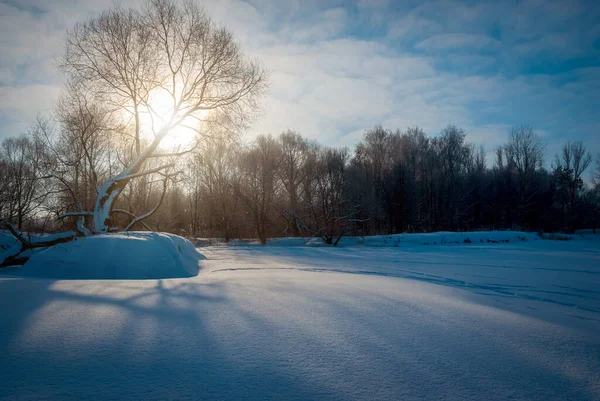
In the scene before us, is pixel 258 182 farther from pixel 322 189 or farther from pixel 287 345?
pixel 287 345

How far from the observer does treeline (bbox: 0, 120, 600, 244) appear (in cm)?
1908

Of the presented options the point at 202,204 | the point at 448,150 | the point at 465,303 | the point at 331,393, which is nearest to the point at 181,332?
the point at 331,393

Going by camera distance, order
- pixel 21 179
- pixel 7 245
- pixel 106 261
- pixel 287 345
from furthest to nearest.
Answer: pixel 21 179 → pixel 7 245 → pixel 106 261 → pixel 287 345

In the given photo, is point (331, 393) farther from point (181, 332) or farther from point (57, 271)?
point (57, 271)

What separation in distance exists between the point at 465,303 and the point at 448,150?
1656 inches

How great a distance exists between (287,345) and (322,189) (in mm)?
24416

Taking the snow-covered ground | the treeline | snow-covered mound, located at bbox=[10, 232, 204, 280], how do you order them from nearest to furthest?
the snow-covered ground
snow-covered mound, located at bbox=[10, 232, 204, 280]
the treeline

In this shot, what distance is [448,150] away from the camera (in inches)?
1623

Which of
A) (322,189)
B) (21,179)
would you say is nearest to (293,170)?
(322,189)

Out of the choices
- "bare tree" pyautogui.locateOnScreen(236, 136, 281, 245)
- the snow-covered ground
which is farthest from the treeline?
the snow-covered ground

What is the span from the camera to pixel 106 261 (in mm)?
5637

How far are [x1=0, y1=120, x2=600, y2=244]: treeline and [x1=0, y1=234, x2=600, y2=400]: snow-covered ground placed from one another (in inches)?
373

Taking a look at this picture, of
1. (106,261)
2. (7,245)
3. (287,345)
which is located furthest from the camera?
(7,245)

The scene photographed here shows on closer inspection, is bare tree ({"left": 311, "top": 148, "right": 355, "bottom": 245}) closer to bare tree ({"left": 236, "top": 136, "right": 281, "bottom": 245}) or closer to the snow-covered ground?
bare tree ({"left": 236, "top": 136, "right": 281, "bottom": 245})
